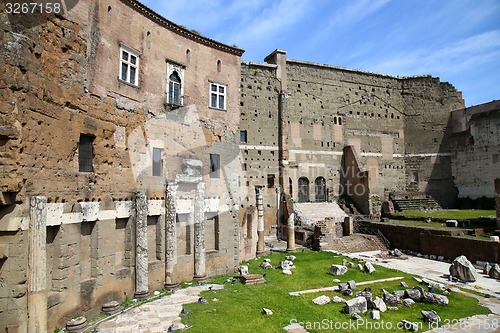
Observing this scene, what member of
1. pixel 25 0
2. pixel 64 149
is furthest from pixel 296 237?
pixel 25 0

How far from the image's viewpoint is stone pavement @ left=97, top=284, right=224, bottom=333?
Result: 9133mm

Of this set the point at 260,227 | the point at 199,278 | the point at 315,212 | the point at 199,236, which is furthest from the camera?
the point at 315,212

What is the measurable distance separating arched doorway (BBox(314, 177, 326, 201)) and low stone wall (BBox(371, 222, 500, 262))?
8.60 meters

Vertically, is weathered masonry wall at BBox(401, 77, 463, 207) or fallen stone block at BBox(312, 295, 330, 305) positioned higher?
weathered masonry wall at BBox(401, 77, 463, 207)

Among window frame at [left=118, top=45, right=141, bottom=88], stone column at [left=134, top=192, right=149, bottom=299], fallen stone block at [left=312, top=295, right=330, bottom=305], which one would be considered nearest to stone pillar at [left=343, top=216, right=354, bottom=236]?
fallen stone block at [left=312, top=295, right=330, bottom=305]

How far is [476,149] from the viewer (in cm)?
3472

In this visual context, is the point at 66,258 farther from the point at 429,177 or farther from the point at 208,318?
the point at 429,177

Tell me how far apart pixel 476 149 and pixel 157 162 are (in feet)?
110

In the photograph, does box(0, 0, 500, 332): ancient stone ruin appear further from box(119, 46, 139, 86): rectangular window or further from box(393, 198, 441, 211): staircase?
box(393, 198, 441, 211): staircase

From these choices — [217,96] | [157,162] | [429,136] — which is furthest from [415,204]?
[157,162]

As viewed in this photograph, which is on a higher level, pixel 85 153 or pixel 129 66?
pixel 129 66

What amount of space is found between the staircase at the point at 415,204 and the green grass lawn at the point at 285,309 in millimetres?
20128

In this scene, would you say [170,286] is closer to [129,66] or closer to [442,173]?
[129,66]

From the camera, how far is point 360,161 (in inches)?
1339
